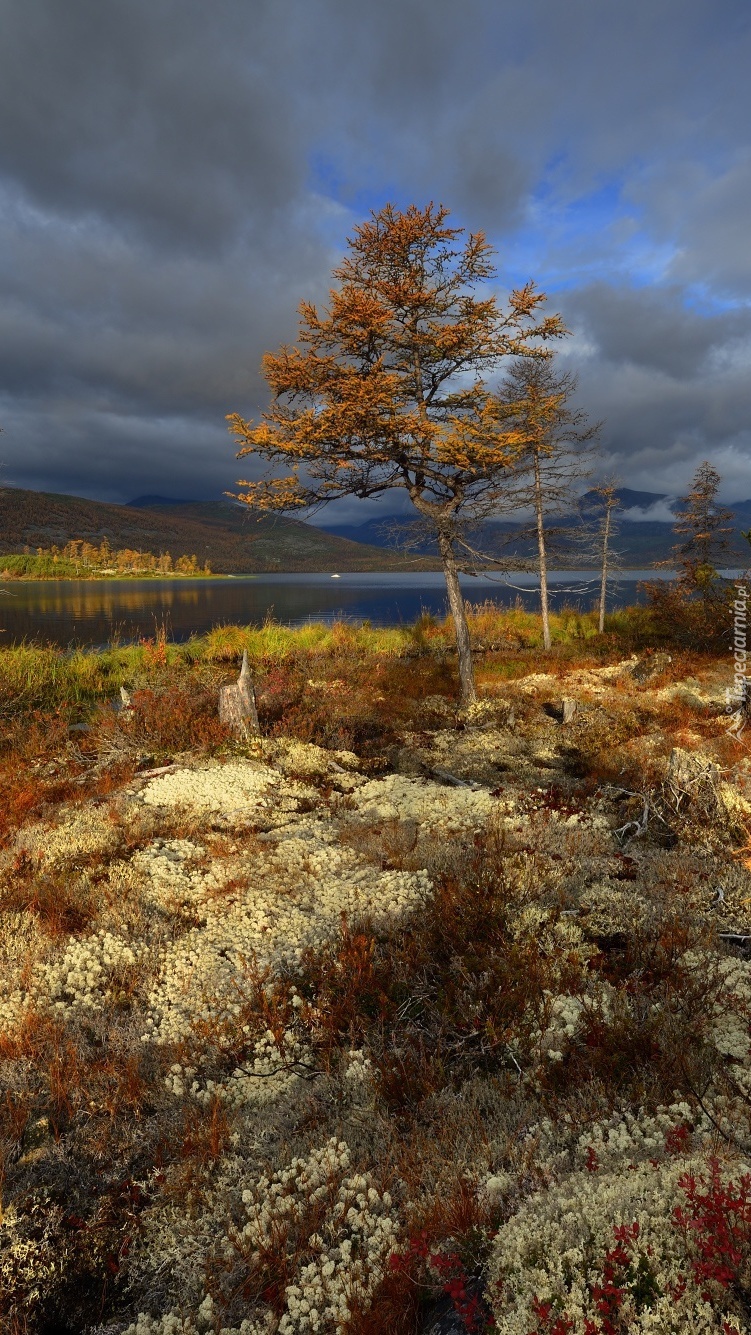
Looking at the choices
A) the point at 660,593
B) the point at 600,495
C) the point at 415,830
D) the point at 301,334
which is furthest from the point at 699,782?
the point at 600,495

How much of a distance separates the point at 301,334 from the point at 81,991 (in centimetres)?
1327

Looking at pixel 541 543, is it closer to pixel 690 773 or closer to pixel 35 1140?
pixel 690 773

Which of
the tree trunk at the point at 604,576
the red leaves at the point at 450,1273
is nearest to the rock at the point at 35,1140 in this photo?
the red leaves at the point at 450,1273

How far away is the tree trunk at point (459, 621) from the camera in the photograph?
47.8ft

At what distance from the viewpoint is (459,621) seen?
49.4 ft

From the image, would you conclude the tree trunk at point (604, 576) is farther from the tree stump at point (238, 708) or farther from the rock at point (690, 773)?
the rock at point (690, 773)

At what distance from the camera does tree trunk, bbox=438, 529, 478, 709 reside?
14562 mm

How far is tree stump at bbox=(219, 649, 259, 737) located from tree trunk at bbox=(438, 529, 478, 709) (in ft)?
18.7

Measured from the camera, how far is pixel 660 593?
22047mm

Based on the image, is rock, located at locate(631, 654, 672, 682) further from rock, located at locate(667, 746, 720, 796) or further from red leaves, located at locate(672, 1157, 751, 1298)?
red leaves, located at locate(672, 1157, 751, 1298)

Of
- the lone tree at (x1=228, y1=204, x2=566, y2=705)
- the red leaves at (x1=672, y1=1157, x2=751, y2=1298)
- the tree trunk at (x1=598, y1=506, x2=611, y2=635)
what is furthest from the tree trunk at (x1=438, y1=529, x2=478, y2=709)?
the red leaves at (x1=672, y1=1157, x2=751, y2=1298)

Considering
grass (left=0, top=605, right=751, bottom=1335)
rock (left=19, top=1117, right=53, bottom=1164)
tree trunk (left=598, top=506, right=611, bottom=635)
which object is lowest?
rock (left=19, top=1117, right=53, bottom=1164)

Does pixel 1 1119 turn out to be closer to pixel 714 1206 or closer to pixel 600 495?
pixel 714 1206

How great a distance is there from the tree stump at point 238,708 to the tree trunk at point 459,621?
571 cm
